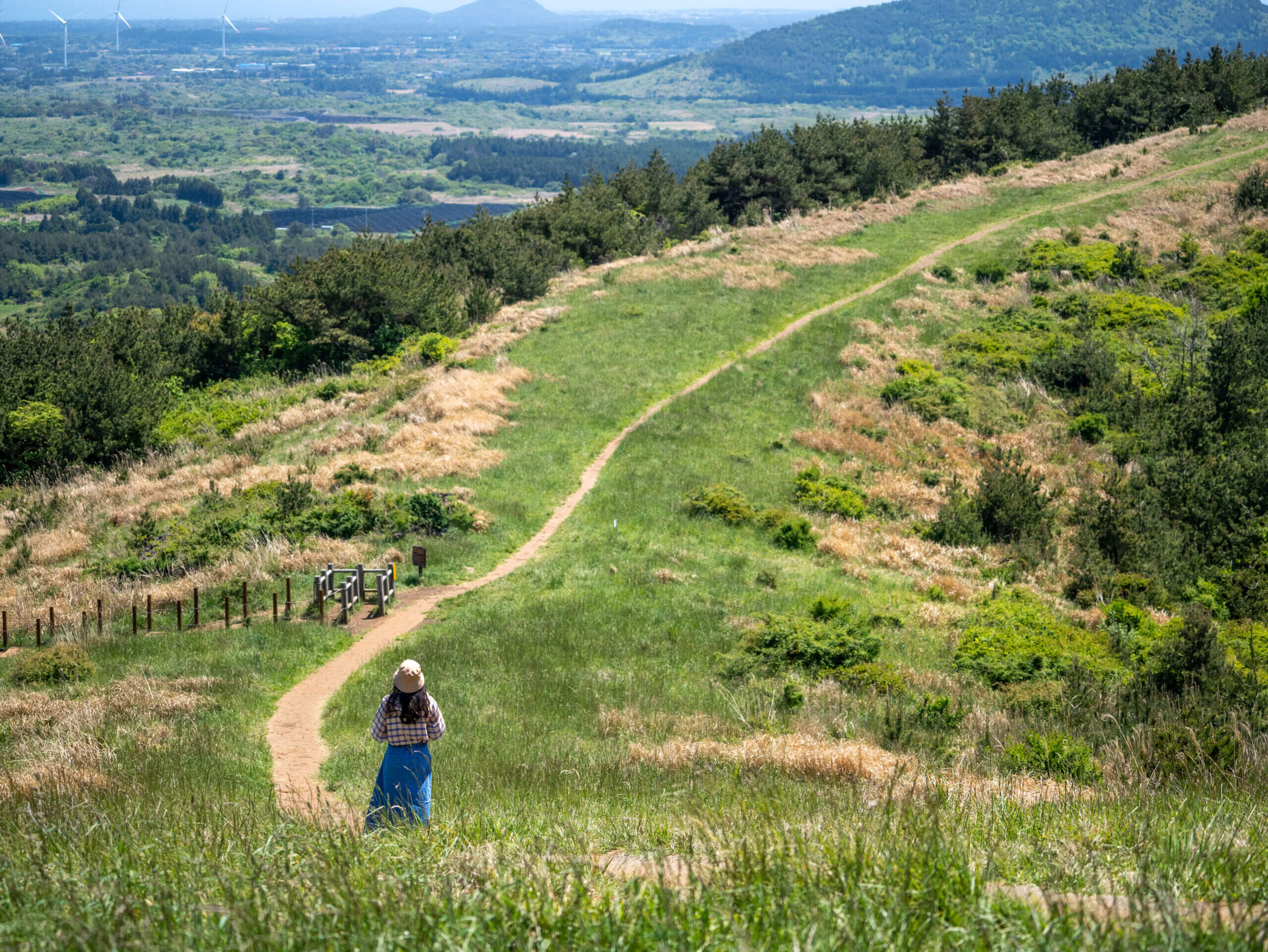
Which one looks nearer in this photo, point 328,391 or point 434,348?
point 328,391

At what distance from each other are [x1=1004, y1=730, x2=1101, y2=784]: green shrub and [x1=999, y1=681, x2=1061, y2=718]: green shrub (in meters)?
2.17

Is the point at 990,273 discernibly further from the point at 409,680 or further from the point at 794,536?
the point at 409,680

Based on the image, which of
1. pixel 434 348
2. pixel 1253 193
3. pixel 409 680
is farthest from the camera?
pixel 1253 193

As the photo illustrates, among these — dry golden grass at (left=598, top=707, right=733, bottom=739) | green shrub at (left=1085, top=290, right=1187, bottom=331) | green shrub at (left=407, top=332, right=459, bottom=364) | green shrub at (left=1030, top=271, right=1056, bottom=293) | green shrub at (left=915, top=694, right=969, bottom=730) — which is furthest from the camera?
green shrub at (left=1030, top=271, right=1056, bottom=293)

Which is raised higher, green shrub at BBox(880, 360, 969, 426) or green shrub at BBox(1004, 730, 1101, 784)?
green shrub at BBox(880, 360, 969, 426)

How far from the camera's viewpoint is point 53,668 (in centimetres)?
1367

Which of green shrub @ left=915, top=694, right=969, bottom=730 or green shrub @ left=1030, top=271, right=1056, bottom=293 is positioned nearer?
green shrub @ left=915, top=694, right=969, bottom=730

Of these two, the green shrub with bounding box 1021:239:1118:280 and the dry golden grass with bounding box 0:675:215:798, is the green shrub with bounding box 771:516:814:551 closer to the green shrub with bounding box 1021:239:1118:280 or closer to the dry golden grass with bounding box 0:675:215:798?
the dry golden grass with bounding box 0:675:215:798

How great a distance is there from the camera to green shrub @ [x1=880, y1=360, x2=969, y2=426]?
29.5 m

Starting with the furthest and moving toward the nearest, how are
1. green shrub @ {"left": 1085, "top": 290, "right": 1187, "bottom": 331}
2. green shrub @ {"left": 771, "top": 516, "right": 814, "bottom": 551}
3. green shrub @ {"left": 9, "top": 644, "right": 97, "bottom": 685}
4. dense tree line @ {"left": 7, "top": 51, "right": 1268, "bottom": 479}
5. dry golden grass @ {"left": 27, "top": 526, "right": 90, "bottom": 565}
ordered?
1. dense tree line @ {"left": 7, "top": 51, "right": 1268, "bottom": 479}
2. green shrub @ {"left": 1085, "top": 290, "right": 1187, "bottom": 331}
3. dry golden grass @ {"left": 27, "top": 526, "right": 90, "bottom": 565}
4. green shrub @ {"left": 771, "top": 516, "right": 814, "bottom": 551}
5. green shrub @ {"left": 9, "top": 644, "right": 97, "bottom": 685}

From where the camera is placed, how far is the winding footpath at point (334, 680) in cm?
930

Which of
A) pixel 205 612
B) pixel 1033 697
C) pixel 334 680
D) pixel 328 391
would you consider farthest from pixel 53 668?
pixel 328 391

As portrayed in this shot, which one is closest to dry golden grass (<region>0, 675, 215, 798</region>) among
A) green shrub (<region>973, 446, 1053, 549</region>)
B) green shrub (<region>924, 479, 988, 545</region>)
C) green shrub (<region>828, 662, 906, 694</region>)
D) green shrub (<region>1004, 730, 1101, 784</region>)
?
green shrub (<region>828, 662, 906, 694</region>)

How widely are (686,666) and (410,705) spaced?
726 centimetres
